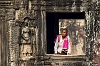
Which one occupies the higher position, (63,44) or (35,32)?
(35,32)

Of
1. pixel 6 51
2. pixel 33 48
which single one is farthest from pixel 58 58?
pixel 6 51

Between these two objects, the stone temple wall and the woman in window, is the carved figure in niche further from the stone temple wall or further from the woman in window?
the woman in window

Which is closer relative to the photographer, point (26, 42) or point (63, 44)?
point (26, 42)

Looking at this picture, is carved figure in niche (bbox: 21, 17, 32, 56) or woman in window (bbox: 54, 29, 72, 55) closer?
carved figure in niche (bbox: 21, 17, 32, 56)

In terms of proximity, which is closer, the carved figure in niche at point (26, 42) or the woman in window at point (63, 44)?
the carved figure in niche at point (26, 42)

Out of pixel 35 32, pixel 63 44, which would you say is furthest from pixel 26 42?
pixel 63 44

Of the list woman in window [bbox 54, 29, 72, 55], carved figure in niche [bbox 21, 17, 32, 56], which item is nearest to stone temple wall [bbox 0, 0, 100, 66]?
carved figure in niche [bbox 21, 17, 32, 56]

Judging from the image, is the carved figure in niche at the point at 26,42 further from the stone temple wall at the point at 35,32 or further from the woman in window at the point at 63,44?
the woman in window at the point at 63,44

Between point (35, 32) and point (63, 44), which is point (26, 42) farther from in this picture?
point (63, 44)

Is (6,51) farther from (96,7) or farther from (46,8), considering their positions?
(96,7)

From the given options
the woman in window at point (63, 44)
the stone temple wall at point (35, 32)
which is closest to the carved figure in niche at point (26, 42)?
the stone temple wall at point (35, 32)

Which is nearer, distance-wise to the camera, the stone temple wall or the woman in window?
the stone temple wall

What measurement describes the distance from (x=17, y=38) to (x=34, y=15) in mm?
832

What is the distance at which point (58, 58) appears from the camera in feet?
39.5
